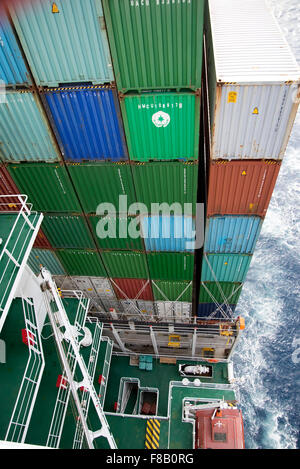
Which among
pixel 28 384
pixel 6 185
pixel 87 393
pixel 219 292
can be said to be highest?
pixel 6 185

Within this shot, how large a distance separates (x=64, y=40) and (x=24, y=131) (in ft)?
13.9

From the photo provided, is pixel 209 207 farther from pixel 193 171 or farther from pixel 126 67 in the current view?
pixel 126 67

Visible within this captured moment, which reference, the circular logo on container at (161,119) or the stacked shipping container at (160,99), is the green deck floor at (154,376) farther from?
the circular logo on container at (161,119)

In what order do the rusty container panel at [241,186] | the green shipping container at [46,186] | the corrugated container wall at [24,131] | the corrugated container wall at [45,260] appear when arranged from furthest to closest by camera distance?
the corrugated container wall at [45,260], the green shipping container at [46,186], the rusty container panel at [241,186], the corrugated container wall at [24,131]

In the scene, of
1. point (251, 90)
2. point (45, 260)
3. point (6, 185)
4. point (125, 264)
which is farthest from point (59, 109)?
point (45, 260)

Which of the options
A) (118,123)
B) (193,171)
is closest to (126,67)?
(118,123)

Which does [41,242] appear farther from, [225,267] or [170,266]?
[225,267]

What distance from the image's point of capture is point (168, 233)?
16781 mm

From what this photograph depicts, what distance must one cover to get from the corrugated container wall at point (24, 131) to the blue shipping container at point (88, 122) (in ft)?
1.76

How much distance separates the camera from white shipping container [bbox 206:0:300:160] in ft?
35.4

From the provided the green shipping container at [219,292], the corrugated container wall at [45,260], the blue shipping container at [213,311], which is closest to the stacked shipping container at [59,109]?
the corrugated container wall at [45,260]

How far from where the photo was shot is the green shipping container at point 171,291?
782 inches

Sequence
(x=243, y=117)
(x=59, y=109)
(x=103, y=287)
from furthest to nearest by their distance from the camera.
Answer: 1. (x=103, y=287)
2. (x=59, y=109)
3. (x=243, y=117)

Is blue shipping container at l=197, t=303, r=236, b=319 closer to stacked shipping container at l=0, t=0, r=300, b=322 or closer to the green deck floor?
stacked shipping container at l=0, t=0, r=300, b=322
